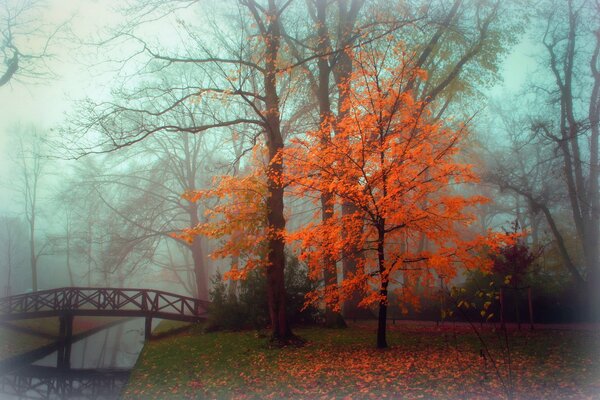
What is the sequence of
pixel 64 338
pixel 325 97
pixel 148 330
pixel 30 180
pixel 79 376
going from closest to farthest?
1. pixel 79 376
2. pixel 325 97
3. pixel 148 330
4. pixel 64 338
5. pixel 30 180

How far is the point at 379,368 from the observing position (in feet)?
18.4

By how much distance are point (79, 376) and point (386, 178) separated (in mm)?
9632

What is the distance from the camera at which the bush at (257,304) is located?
426 inches

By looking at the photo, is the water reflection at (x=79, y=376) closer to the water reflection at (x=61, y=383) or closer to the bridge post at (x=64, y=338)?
the water reflection at (x=61, y=383)

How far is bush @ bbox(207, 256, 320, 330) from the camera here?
35.5 feet

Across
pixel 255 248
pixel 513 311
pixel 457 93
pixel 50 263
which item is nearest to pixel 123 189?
pixel 50 263

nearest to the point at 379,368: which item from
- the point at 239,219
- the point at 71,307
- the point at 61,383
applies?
the point at 239,219

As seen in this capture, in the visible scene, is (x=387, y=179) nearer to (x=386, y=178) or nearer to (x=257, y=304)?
(x=386, y=178)

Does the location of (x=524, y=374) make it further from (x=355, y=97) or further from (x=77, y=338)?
(x=77, y=338)

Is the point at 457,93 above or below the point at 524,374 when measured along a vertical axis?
above

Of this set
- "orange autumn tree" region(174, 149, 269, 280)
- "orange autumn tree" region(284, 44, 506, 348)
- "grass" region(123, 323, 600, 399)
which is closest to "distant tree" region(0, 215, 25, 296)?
"grass" region(123, 323, 600, 399)

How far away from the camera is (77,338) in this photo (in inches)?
611

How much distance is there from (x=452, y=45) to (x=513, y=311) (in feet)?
27.1

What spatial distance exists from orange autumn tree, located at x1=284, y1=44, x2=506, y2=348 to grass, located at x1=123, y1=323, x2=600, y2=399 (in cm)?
106
